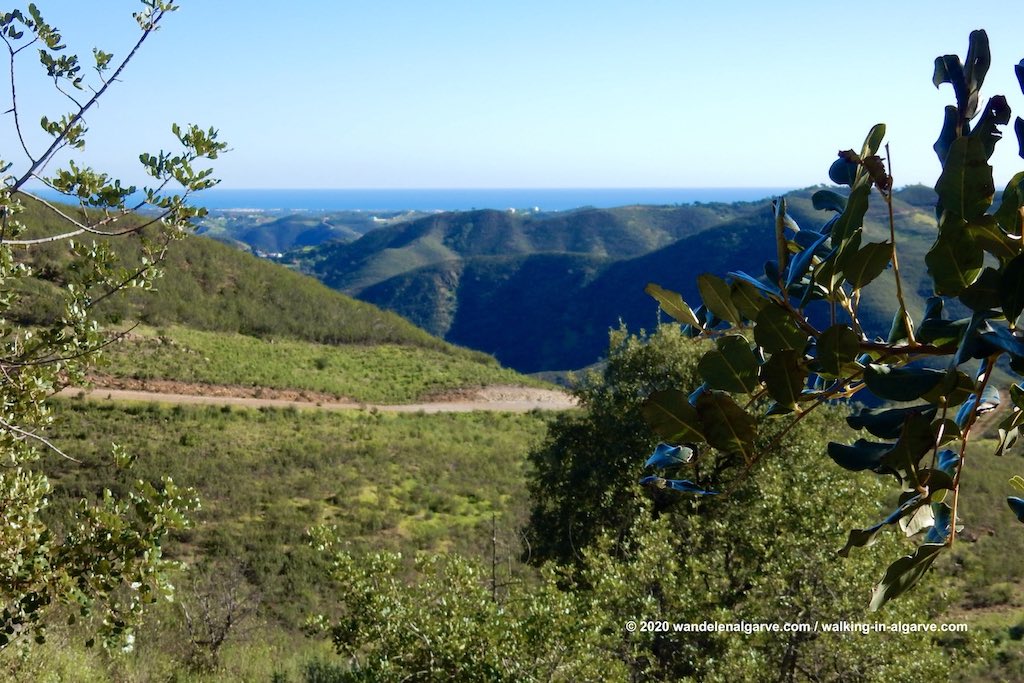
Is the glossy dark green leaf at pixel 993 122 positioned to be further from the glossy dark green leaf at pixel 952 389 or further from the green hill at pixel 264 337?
the green hill at pixel 264 337

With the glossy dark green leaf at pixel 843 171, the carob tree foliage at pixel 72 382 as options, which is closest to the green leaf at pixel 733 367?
the glossy dark green leaf at pixel 843 171

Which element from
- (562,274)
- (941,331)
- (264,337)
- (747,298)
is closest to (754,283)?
(747,298)

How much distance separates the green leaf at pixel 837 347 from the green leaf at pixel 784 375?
0.03 metres

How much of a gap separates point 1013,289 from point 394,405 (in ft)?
118

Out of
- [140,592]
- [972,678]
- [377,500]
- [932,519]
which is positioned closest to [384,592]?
[140,592]

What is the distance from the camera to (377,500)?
21172mm

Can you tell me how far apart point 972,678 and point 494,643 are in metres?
8.10

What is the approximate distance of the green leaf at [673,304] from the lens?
109cm

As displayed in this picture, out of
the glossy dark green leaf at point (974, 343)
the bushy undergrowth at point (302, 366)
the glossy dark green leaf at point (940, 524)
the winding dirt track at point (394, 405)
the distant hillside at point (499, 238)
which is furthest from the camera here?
the distant hillside at point (499, 238)

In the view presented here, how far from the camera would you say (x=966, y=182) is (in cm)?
83

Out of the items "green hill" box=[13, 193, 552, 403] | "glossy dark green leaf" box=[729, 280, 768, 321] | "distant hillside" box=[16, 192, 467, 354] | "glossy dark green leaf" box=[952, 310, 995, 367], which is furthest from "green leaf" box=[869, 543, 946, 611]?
"distant hillside" box=[16, 192, 467, 354]

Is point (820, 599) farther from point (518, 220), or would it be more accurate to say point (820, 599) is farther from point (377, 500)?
point (518, 220)

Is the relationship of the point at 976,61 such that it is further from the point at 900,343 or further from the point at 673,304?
the point at 673,304

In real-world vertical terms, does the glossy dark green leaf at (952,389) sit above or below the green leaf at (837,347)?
below
